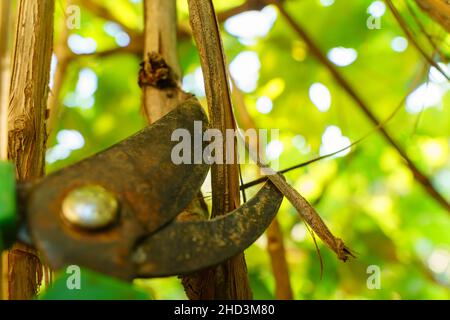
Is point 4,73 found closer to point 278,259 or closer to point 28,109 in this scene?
point 28,109

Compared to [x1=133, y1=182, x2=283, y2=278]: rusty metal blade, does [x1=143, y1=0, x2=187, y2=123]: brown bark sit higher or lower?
higher

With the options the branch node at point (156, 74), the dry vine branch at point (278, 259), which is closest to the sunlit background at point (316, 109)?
the dry vine branch at point (278, 259)

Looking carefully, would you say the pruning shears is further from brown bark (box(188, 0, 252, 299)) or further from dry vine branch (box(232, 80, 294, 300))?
dry vine branch (box(232, 80, 294, 300))

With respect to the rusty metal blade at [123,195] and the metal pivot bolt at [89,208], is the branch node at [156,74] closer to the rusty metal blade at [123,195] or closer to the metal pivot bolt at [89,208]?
the rusty metal blade at [123,195]

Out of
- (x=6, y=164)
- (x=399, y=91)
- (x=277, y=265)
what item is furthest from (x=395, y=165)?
(x=6, y=164)

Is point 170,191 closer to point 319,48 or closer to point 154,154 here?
point 154,154

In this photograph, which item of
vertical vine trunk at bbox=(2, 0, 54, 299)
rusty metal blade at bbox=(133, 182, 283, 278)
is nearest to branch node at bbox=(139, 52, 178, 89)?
vertical vine trunk at bbox=(2, 0, 54, 299)

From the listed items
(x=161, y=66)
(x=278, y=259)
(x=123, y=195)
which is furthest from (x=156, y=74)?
(x=278, y=259)
